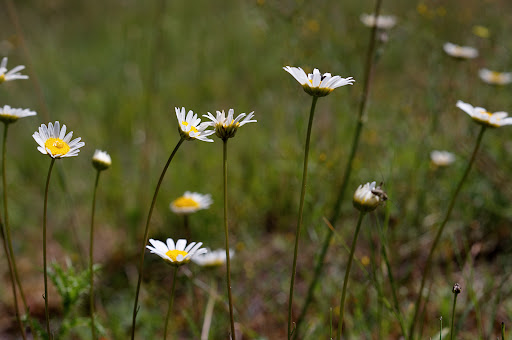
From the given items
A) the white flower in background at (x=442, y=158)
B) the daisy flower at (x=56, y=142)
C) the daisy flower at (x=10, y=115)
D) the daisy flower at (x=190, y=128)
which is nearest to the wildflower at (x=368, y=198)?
the daisy flower at (x=190, y=128)

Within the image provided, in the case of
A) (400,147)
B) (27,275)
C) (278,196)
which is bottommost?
(27,275)

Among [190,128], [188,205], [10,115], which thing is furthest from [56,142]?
[188,205]

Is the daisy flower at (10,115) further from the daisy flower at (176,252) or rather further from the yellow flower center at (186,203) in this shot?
the yellow flower center at (186,203)

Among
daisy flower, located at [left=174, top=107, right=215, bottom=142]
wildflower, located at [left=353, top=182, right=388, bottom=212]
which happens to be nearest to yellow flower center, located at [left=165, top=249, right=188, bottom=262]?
daisy flower, located at [left=174, top=107, right=215, bottom=142]

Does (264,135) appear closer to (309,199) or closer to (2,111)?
(309,199)

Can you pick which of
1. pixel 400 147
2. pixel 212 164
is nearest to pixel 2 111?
pixel 212 164

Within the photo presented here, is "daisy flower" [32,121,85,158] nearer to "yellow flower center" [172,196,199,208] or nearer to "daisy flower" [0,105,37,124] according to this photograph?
"daisy flower" [0,105,37,124]
